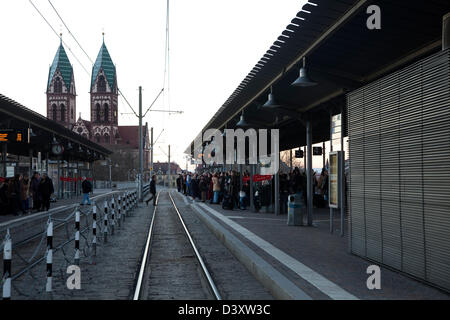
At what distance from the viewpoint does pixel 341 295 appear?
6684 millimetres

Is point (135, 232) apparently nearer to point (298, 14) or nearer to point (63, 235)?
point (63, 235)

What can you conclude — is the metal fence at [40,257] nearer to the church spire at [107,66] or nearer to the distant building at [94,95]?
the distant building at [94,95]

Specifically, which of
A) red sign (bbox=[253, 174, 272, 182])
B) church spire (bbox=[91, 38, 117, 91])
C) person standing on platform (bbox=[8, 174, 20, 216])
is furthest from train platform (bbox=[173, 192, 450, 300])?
church spire (bbox=[91, 38, 117, 91])

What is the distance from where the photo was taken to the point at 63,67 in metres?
108

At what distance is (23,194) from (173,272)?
15.5 meters

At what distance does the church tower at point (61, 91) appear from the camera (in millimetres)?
107812

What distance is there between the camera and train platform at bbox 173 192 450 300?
22.9ft

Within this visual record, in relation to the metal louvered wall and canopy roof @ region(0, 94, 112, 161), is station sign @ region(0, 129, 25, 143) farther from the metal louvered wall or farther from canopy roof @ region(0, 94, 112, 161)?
the metal louvered wall

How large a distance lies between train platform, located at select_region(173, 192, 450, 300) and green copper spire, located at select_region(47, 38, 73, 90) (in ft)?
320

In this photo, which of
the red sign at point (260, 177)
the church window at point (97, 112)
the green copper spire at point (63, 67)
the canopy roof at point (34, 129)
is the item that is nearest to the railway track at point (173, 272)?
the red sign at point (260, 177)

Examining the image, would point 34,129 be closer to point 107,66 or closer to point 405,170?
point 405,170

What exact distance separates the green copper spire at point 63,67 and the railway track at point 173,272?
96388 millimetres

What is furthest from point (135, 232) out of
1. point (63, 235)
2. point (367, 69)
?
point (367, 69)

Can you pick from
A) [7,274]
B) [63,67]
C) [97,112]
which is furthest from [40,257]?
[97,112]
